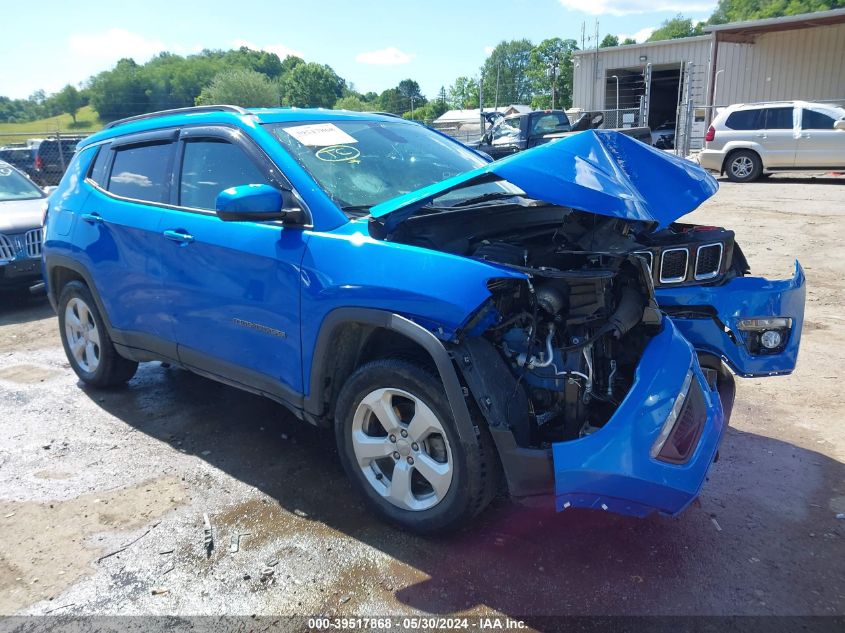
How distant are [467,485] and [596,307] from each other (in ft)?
2.95

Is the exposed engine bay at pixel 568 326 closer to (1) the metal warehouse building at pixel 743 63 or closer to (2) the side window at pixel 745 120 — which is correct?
(2) the side window at pixel 745 120

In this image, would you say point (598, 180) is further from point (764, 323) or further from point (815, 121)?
point (815, 121)

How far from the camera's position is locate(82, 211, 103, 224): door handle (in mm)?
4344

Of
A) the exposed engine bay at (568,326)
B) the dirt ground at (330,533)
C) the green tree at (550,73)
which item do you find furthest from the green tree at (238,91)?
the exposed engine bay at (568,326)

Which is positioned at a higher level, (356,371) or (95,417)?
(356,371)

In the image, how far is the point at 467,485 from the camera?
105 inches

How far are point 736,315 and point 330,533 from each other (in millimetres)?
2223

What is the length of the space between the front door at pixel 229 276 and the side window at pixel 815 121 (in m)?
15.5

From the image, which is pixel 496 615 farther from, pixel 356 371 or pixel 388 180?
pixel 388 180

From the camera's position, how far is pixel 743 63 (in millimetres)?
25547

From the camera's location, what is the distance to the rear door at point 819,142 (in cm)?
1473

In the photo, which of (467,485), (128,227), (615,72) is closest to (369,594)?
(467,485)

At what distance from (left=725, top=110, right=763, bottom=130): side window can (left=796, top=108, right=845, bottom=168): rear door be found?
93cm

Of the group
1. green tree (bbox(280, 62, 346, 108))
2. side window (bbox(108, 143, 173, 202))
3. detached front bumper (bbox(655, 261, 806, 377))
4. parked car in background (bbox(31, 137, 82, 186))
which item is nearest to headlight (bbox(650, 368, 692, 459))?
detached front bumper (bbox(655, 261, 806, 377))
